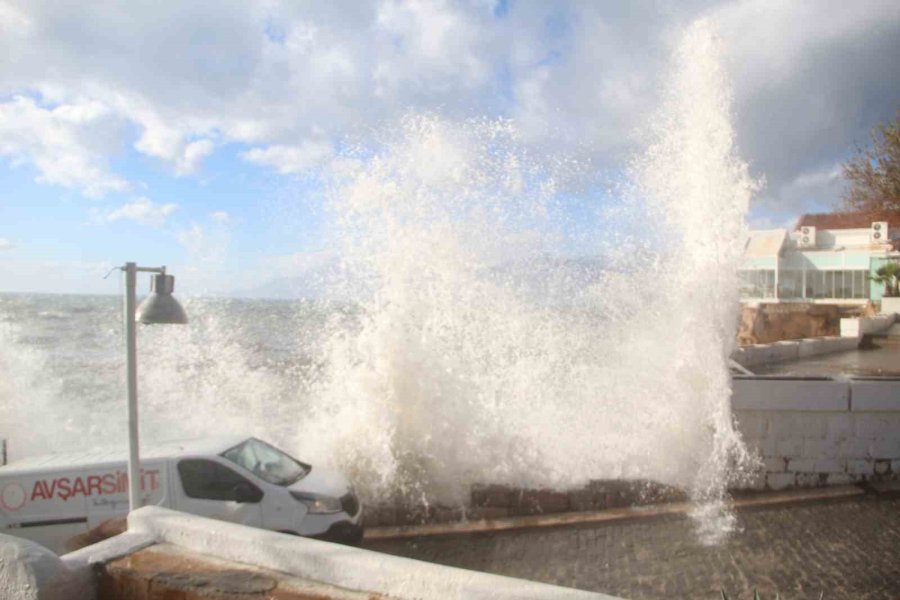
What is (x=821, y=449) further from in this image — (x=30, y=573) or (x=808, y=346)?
(x=30, y=573)

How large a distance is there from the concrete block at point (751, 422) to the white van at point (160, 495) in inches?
223

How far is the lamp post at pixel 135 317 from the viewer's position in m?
5.27

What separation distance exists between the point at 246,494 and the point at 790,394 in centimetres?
744

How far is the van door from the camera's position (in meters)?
7.96

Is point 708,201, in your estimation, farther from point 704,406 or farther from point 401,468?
point 401,468

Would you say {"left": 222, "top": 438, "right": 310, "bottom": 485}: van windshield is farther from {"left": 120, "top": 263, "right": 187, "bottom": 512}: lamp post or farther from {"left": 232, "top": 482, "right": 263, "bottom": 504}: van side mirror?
{"left": 120, "top": 263, "right": 187, "bottom": 512}: lamp post

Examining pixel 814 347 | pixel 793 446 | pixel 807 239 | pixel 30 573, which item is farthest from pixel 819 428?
pixel 807 239

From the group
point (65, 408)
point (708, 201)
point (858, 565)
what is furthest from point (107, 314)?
point (858, 565)

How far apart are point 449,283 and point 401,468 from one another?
147 inches

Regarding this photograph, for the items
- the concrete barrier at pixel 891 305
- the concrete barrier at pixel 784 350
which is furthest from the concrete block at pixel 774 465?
the concrete barrier at pixel 891 305

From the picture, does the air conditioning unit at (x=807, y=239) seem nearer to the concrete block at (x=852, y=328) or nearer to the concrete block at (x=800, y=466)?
the concrete block at (x=852, y=328)

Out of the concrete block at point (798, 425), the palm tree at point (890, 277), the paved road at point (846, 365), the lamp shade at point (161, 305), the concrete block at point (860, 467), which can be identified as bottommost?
the concrete block at point (860, 467)

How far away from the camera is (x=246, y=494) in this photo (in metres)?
8.01

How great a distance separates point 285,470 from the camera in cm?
894
